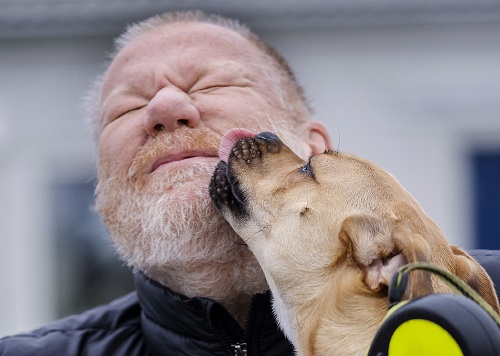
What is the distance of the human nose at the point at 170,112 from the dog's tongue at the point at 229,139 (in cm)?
15

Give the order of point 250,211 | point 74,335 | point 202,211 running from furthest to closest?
point 74,335 → point 202,211 → point 250,211

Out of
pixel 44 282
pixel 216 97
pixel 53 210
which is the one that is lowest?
pixel 44 282

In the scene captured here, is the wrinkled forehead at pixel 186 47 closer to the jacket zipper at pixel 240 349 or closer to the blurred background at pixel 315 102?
the jacket zipper at pixel 240 349

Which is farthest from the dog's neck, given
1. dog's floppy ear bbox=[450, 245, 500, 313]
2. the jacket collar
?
dog's floppy ear bbox=[450, 245, 500, 313]

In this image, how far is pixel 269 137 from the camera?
118 inches

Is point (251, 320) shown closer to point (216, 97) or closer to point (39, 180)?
point (216, 97)

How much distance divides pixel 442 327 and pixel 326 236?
990 mm

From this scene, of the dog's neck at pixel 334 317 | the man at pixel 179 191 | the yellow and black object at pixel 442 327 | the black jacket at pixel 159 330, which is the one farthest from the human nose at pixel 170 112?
the yellow and black object at pixel 442 327

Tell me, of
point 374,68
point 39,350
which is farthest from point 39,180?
point 39,350

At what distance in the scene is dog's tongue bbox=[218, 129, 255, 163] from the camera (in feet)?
9.84

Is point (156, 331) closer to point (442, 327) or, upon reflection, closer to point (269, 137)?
point (269, 137)

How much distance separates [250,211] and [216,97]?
0.58 metres

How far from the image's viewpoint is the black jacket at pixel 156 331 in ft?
9.68

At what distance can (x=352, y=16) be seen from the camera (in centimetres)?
743
